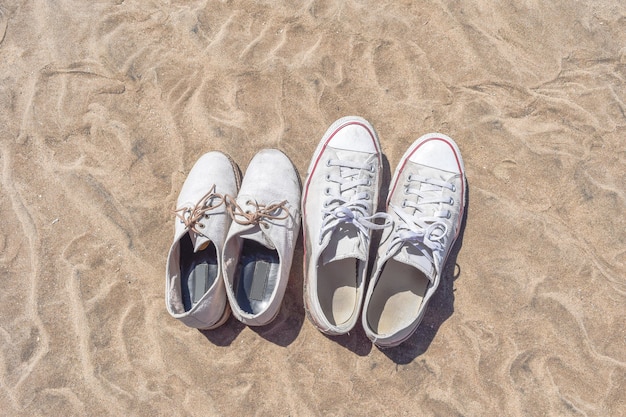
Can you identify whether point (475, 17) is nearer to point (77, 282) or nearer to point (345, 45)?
point (345, 45)

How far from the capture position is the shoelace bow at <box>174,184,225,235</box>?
2318 mm

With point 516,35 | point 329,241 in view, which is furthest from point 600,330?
point 516,35

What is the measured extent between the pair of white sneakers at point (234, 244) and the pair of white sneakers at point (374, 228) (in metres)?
0.15

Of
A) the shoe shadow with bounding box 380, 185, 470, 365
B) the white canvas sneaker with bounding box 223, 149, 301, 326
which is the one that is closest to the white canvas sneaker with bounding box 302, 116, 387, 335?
the white canvas sneaker with bounding box 223, 149, 301, 326

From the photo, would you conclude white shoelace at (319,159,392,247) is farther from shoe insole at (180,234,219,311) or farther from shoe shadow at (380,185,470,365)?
shoe insole at (180,234,219,311)

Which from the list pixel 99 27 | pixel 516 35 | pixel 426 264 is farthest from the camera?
pixel 99 27

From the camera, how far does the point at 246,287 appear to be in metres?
2.34

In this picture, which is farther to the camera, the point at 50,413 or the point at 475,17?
the point at 475,17

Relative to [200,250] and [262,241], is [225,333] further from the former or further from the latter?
[262,241]

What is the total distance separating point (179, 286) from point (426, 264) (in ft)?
4.24

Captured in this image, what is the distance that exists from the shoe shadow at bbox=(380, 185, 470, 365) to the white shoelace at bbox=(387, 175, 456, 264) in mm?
233

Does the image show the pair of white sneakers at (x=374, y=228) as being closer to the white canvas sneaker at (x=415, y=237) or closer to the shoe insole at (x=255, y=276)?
the white canvas sneaker at (x=415, y=237)

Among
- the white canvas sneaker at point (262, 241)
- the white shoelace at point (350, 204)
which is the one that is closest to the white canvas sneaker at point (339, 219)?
the white shoelace at point (350, 204)

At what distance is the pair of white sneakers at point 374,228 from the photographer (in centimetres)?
226
